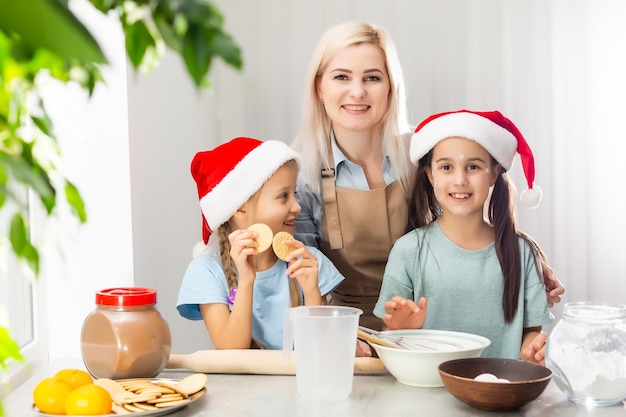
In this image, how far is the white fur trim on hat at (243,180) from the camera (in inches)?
71.6

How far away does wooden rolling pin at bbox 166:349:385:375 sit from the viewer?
1394 millimetres

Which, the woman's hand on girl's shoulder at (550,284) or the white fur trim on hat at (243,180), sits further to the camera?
the woman's hand on girl's shoulder at (550,284)

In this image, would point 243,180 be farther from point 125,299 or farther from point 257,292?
point 125,299

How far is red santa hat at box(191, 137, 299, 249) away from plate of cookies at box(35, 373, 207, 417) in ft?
2.04

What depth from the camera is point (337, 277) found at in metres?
1.90

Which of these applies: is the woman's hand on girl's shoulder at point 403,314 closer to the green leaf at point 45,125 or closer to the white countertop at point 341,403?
the white countertop at point 341,403

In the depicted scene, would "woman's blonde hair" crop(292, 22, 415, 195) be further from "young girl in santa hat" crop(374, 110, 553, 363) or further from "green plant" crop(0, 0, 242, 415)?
"green plant" crop(0, 0, 242, 415)

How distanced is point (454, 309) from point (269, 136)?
142 cm

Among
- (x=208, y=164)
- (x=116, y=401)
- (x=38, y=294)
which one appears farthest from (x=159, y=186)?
(x=116, y=401)

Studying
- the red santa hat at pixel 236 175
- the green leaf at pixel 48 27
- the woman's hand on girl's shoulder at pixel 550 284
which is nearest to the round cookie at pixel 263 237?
the red santa hat at pixel 236 175

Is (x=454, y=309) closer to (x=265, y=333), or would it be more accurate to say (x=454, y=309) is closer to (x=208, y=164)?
(x=265, y=333)

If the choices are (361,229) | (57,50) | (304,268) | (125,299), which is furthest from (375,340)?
(57,50)

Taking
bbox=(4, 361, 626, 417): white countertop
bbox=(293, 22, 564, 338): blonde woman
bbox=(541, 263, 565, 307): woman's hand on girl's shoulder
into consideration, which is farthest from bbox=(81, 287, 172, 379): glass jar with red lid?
bbox=(541, 263, 565, 307): woman's hand on girl's shoulder

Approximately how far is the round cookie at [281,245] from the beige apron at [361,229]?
0.50 m
